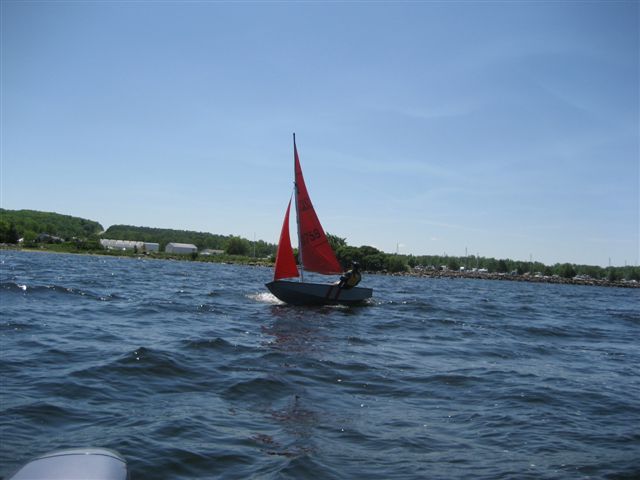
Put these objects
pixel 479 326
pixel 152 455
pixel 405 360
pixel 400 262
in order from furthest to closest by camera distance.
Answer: pixel 400 262 < pixel 479 326 < pixel 405 360 < pixel 152 455

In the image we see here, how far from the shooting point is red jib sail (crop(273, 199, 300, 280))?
2394cm

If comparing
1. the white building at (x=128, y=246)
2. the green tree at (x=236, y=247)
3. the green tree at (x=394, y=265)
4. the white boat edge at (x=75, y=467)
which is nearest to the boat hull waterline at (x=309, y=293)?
the white boat edge at (x=75, y=467)

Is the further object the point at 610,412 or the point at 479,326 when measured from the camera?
the point at 479,326

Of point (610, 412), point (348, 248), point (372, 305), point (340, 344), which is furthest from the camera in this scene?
point (348, 248)

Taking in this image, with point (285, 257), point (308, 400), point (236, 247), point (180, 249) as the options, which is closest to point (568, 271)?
point (236, 247)

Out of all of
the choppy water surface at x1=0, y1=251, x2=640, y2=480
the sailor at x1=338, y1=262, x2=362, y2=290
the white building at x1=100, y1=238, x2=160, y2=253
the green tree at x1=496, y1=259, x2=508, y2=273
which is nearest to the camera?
the choppy water surface at x1=0, y1=251, x2=640, y2=480

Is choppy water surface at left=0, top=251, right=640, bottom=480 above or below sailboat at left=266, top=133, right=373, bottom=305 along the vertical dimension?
below

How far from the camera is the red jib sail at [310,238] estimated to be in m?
25.8

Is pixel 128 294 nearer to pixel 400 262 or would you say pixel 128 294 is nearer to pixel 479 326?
pixel 479 326

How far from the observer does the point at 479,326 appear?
22344mm

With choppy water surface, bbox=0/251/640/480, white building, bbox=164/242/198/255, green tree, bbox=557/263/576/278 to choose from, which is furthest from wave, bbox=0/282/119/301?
green tree, bbox=557/263/576/278

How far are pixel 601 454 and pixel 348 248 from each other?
12797 cm

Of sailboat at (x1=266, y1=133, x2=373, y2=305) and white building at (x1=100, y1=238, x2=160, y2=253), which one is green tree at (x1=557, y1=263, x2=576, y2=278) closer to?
white building at (x1=100, y1=238, x2=160, y2=253)

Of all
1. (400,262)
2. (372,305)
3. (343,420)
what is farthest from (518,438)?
(400,262)
